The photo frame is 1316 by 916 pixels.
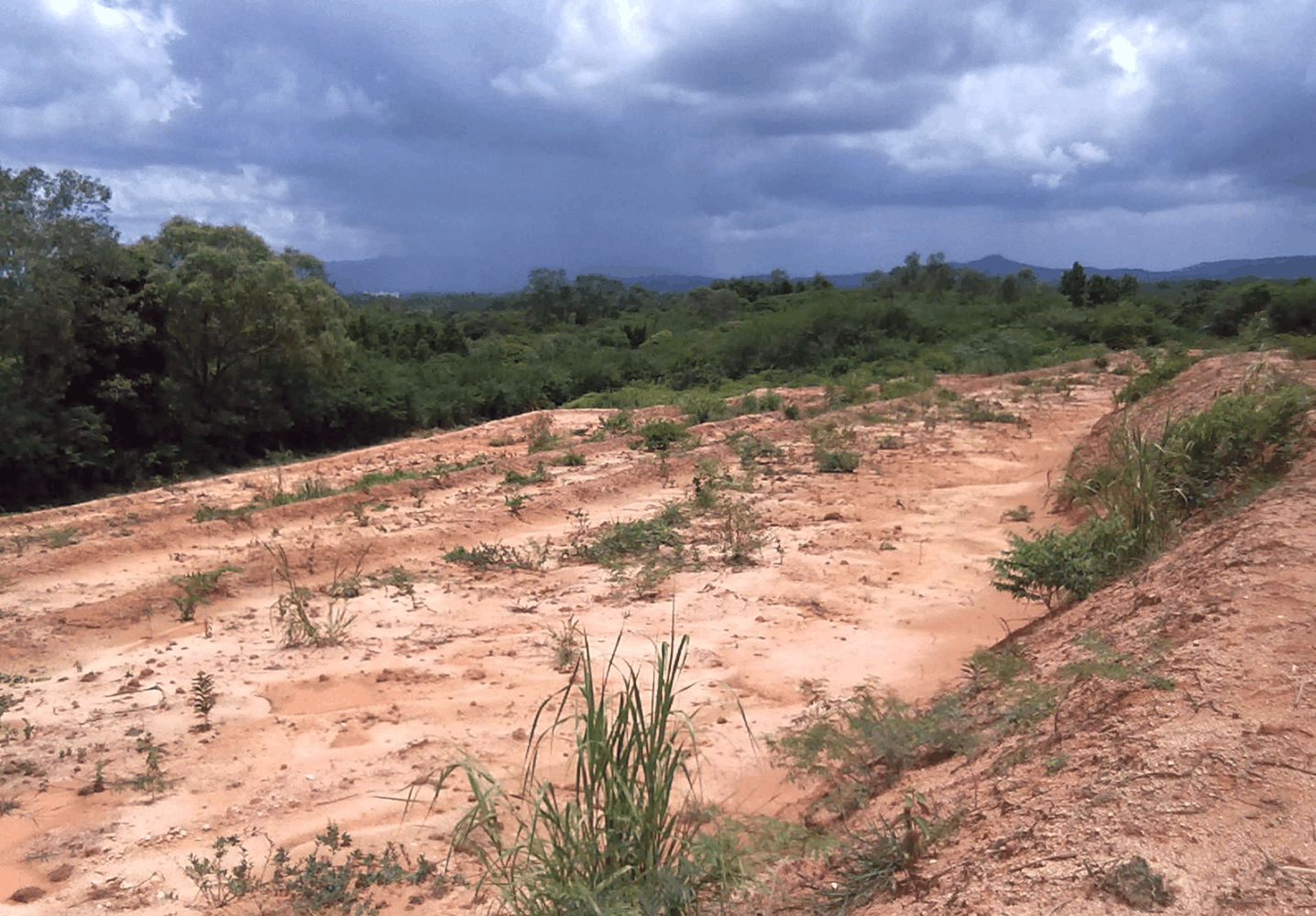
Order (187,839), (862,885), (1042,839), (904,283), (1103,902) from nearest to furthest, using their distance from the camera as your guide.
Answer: (1103,902) < (1042,839) < (862,885) < (187,839) < (904,283)

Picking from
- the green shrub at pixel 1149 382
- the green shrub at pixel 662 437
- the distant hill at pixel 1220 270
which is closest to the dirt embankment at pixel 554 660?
the green shrub at pixel 1149 382

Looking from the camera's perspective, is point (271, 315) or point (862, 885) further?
point (271, 315)

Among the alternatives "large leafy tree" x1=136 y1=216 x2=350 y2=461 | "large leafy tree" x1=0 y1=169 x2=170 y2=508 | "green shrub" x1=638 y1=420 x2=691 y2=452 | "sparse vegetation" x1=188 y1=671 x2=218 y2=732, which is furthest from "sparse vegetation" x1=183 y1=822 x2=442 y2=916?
"large leafy tree" x1=136 y1=216 x2=350 y2=461

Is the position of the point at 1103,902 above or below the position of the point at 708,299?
below

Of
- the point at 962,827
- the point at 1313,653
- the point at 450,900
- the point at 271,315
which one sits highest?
the point at 271,315

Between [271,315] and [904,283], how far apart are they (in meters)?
33.2

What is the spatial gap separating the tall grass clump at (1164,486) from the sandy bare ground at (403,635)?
1.50 ft

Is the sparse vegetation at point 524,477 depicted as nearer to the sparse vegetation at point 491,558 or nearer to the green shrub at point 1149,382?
the sparse vegetation at point 491,558

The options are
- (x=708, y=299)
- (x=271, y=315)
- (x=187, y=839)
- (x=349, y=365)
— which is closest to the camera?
(x=187, y=839)

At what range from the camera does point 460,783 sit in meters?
3.90

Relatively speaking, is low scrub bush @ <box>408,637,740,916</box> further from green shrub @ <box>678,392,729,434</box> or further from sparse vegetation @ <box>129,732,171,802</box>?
green shrub @ <box>678,392,729,434</box>

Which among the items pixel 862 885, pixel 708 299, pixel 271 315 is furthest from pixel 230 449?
pixel 708 299

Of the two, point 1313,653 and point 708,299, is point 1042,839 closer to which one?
point 1313,653

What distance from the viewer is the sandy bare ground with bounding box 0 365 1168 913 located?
3.68 m
